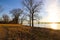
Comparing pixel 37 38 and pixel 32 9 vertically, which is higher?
pixel 32 9

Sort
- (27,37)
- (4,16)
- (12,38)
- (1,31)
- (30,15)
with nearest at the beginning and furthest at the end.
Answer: (12,38), (27,37), (1,31), (30,15), (4,16)

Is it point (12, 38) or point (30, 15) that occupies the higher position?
point (30, 15)

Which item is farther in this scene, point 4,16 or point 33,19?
point 4,16

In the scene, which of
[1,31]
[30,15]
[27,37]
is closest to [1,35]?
[1,31]

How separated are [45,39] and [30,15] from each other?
71.7ft

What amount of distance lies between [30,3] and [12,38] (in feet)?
84.9

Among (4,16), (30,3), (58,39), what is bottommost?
(58,39)

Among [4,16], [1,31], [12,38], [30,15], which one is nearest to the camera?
[12,38]

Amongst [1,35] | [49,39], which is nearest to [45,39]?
[49,39]

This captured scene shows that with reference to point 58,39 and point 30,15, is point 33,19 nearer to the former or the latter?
point 30,15

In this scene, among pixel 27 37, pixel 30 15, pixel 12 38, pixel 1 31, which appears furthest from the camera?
pixel 30 15

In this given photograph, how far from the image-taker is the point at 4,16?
45125 mm

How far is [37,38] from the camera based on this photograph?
19.8 meters

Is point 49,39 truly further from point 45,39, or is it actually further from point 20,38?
point 20,38
